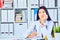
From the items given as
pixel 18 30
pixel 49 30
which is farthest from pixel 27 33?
pixel 49 30

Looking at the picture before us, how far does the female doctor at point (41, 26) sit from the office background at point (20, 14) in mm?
74

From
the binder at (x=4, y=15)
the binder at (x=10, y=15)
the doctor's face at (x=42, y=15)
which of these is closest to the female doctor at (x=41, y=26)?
the doctor's face at (x=42, y=15)

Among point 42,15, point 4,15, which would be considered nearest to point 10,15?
point 4,15

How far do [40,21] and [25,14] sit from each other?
0.32 metres

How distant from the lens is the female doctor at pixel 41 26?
323cm

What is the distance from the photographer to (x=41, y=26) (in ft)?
10.7

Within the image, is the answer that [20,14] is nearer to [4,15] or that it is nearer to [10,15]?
[10,15]

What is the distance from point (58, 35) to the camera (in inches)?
124

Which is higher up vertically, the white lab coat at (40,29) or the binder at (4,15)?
the binder at (4,15)

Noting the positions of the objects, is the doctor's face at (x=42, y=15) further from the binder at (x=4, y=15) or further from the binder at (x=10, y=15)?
the binder at (x=4, y=15)

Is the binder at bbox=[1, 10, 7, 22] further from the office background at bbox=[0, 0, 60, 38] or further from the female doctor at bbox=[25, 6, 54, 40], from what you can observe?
the female doctor at bbox=[25, 6, 54, 40]

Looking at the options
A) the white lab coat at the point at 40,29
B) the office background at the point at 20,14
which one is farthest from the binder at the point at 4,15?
the white lab coat at the point at 40,29

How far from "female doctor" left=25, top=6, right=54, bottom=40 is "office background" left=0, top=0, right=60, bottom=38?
7cm

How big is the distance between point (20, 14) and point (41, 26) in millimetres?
470
